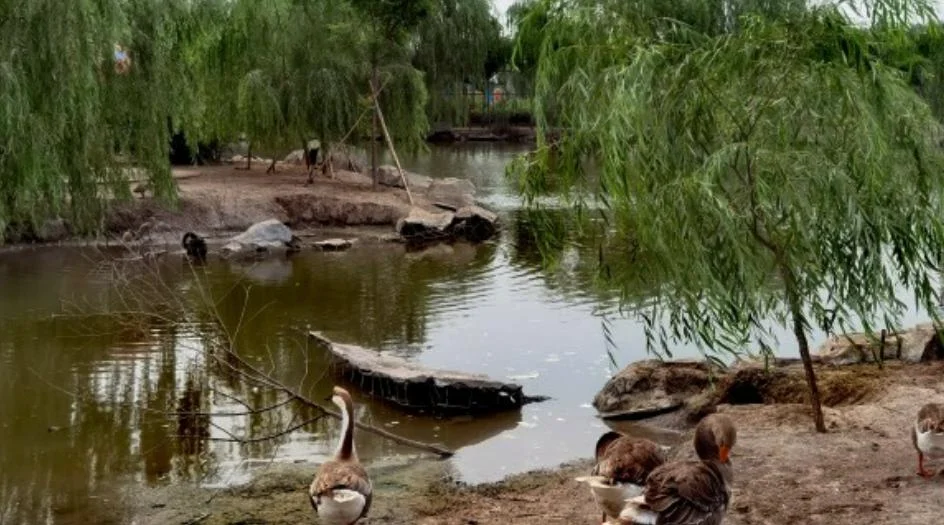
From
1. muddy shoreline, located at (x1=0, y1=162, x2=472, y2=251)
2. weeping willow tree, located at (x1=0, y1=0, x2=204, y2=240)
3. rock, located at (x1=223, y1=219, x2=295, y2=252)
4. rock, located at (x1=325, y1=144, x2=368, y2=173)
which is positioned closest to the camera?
weeping willow tree, located at (x1=0, y1=0, x2=204, y2=240)

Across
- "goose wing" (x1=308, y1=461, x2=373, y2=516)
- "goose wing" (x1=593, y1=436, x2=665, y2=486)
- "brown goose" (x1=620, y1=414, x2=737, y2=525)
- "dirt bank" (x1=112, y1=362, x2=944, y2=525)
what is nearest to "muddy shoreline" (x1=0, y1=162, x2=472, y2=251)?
"dirt bank" (x1=112, y1=362, x2=944, y2=525)

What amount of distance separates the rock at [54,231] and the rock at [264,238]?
3.37 meters

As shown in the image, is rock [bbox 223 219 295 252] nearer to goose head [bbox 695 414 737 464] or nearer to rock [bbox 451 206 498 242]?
rock [bbox 451 206 498 242]

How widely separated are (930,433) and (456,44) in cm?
3673

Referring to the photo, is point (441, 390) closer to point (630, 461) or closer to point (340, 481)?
point (340, 481)

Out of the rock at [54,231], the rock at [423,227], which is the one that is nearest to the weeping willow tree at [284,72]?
the rock at [423,227]

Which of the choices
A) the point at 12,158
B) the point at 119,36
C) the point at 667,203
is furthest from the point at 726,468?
the point at 119,36

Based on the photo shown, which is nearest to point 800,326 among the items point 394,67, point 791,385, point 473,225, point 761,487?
point 761,487

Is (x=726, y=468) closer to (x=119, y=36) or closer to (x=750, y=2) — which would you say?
(x=750, y=2)

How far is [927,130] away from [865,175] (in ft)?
3.47

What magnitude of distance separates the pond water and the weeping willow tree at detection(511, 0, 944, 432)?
231 centimetres

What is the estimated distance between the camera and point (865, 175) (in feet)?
27.3

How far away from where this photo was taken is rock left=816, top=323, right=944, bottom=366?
42.3 ft

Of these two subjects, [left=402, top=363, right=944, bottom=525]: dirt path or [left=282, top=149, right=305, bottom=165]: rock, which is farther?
[left=282, top=149, right=305, bottom=165]: rock
